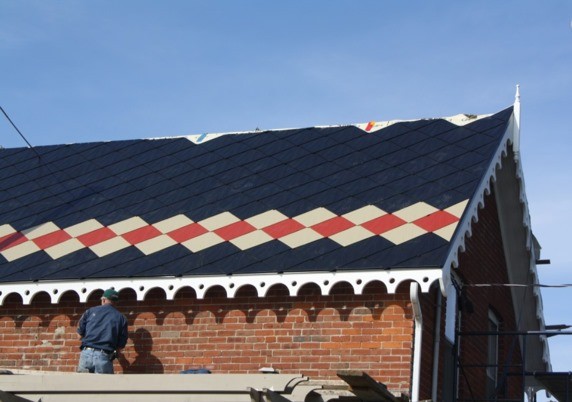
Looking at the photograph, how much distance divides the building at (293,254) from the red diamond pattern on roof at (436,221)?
3 cm

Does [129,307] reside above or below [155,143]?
below

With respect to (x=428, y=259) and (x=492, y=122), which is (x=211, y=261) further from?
(x=492, y=122)

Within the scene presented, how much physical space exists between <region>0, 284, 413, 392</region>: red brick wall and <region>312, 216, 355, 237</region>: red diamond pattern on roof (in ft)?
2.56

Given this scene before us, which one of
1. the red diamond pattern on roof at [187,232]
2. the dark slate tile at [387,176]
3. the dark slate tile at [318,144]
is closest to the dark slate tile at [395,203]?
the dark slate tile at [387,176]

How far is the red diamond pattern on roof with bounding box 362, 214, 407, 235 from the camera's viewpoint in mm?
14117

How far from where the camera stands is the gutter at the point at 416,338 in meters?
12.9

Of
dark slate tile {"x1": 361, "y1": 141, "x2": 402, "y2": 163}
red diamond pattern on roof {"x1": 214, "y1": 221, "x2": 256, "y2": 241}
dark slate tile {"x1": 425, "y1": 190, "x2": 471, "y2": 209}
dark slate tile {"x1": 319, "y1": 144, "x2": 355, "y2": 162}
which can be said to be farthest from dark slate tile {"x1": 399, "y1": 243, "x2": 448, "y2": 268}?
dark slate tile {"x1": 319, "y1": 144, "x2": 355, "y2": 162}

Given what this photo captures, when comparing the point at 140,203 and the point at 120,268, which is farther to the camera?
the point at 140,203

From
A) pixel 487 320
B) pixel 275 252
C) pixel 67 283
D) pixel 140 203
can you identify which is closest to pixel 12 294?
pixel 67 283

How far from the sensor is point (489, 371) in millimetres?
16953

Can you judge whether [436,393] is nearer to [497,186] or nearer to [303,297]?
[303,297]

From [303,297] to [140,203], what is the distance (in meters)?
3.35

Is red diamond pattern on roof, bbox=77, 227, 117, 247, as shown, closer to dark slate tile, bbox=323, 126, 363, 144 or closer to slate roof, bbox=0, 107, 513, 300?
slate roof, bbox=0, 107, 513, 300

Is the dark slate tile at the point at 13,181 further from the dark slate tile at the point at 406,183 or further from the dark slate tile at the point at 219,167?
the dark slate tile at the point at 406,183
